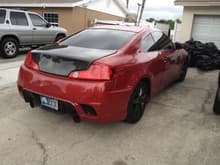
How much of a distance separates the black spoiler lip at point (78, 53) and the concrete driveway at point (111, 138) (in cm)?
115

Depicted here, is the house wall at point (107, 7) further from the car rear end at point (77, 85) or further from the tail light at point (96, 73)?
the tail light at point (96, 73)

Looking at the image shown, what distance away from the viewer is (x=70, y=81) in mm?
3215

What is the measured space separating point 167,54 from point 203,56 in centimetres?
475

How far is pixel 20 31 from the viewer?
1005cm

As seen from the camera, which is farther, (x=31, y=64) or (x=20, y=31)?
(x=20, y=31)

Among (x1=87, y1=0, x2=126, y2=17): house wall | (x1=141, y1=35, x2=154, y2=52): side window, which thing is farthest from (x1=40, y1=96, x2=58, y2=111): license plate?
(x1=87, y1=0, x2=126, y2=17): house wall

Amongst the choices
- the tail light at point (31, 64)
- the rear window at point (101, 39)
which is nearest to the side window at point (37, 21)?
the rear window at point (101, 39)

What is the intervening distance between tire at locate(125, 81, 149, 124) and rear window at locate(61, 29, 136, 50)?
29.7 inches

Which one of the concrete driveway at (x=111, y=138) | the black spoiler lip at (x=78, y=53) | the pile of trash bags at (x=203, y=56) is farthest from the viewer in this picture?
the pile of trash bags at (x=203, y=56)

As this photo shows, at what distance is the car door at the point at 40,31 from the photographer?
35.2ft

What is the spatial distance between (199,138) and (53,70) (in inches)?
94.7

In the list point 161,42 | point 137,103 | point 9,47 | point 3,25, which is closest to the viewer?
point 137,103

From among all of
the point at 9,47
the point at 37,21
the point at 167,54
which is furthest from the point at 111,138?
the point at 37,21

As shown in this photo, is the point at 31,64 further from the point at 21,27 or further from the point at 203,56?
the point at 203,56
